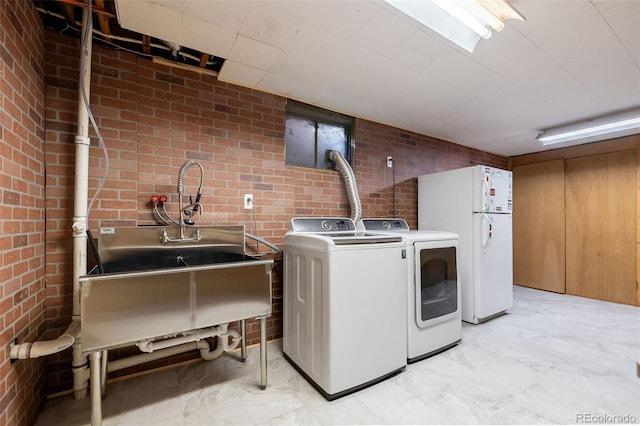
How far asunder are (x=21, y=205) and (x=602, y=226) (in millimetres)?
6409

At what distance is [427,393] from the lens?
192cm

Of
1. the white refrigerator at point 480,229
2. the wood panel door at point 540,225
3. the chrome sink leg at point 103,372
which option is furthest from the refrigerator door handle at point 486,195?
the chrome sink leg at point 103,372

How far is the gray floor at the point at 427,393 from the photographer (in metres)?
1.68

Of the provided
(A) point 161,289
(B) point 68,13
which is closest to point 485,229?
(A) point 161,289

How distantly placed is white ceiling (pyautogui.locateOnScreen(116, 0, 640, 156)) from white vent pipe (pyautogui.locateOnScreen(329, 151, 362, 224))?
22.4 inches

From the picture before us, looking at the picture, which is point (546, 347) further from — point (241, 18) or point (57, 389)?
point (57, 389)

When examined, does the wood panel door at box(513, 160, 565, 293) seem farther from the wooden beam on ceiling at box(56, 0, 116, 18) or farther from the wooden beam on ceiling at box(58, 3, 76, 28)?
the wooden beam on ceiling at box(58, 3, 76, 28)

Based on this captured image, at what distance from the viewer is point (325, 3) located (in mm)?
1563

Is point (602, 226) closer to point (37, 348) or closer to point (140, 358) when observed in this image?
point (140, 358)

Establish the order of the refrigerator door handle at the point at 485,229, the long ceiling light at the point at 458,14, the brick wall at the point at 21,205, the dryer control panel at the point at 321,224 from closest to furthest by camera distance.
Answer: the brick wall at the point at 21,205 → the long ceiling light at the point at 458,14 → the dryer control panel at the point at 321,224 → the refrigerator door handle at the point at 485,229

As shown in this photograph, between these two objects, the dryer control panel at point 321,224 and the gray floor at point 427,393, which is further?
the dryer control panel at point 321,224

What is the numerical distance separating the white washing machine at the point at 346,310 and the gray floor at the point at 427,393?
139 millimetres

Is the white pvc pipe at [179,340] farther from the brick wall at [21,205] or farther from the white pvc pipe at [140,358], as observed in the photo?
the brick wall at [21,205]

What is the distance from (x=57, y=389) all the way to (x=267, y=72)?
109 inches
